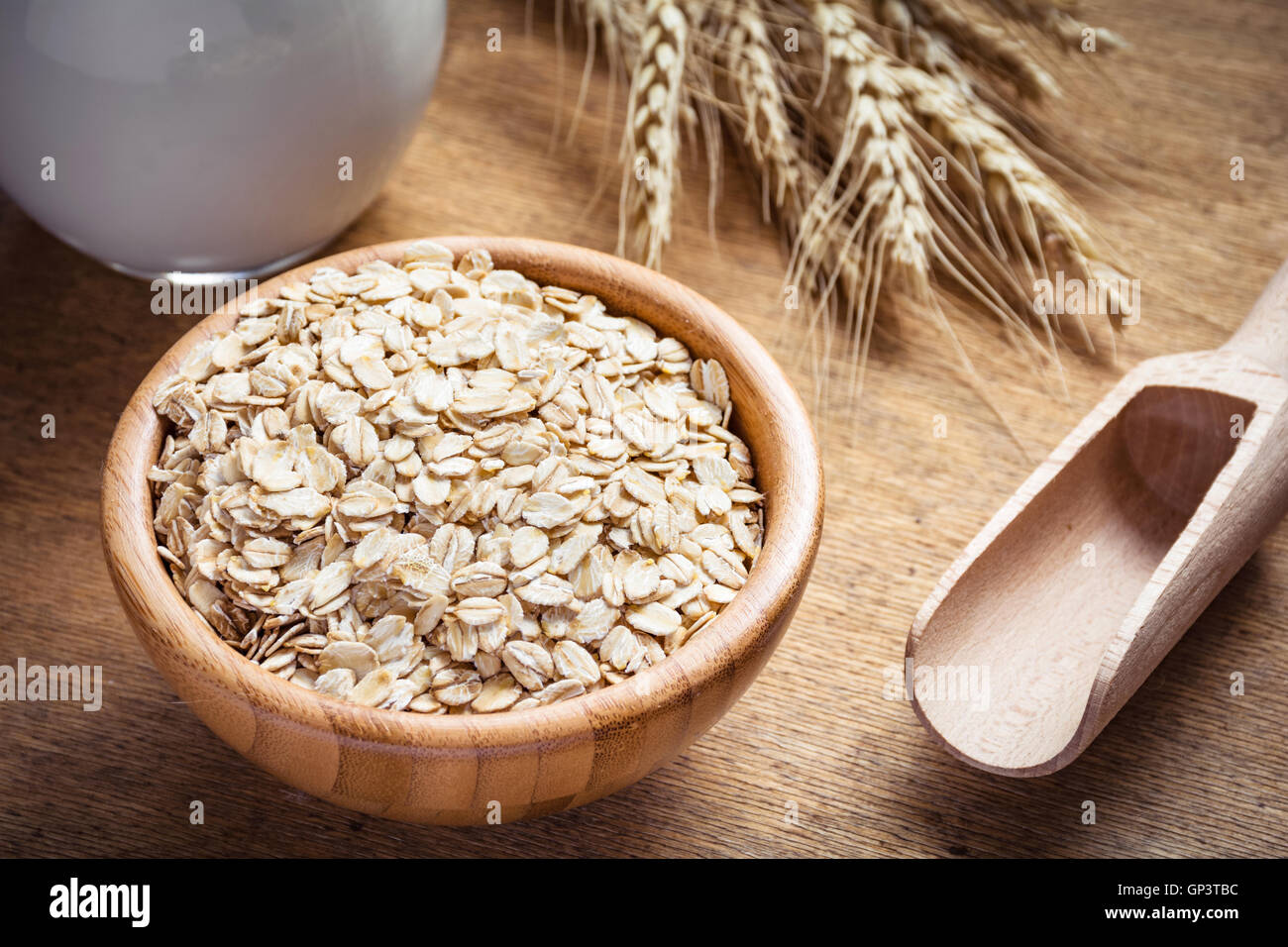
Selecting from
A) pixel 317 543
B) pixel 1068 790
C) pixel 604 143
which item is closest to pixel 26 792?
pixel 317 543

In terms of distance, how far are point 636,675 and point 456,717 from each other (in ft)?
0.30

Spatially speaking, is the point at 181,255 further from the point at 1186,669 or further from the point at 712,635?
the point at 1186,669

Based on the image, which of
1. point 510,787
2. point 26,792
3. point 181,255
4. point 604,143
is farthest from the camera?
point 604,143

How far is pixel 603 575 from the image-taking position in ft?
2.06

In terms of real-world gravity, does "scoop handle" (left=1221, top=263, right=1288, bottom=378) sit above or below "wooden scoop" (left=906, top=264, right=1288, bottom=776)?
above

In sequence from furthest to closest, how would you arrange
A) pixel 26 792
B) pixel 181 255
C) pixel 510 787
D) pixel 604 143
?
1. pixel 604 143
2. pixel 181 255
3. pixel 26 792
4. pixel 510 787

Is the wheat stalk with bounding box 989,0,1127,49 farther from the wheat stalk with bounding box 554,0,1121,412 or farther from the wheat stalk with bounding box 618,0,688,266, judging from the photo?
the wheat stalk with bounding box 618,0,688,266

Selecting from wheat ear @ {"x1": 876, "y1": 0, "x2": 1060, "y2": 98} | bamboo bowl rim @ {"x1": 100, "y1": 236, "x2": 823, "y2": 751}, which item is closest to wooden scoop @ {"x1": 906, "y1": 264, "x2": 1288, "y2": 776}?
bamboo bowl rim @ {"x1": 100, "y1": 236, "x2": 823, "y2": 751}

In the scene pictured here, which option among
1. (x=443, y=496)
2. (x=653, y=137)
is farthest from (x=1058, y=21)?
(x=443, y=496)

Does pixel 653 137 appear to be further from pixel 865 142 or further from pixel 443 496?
pixel 443 496

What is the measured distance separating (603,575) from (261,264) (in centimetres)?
46

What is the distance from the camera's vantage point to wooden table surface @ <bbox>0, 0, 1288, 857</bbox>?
70 cm

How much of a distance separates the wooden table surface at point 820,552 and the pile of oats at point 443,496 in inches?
5.9

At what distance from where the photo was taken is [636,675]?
577mm
